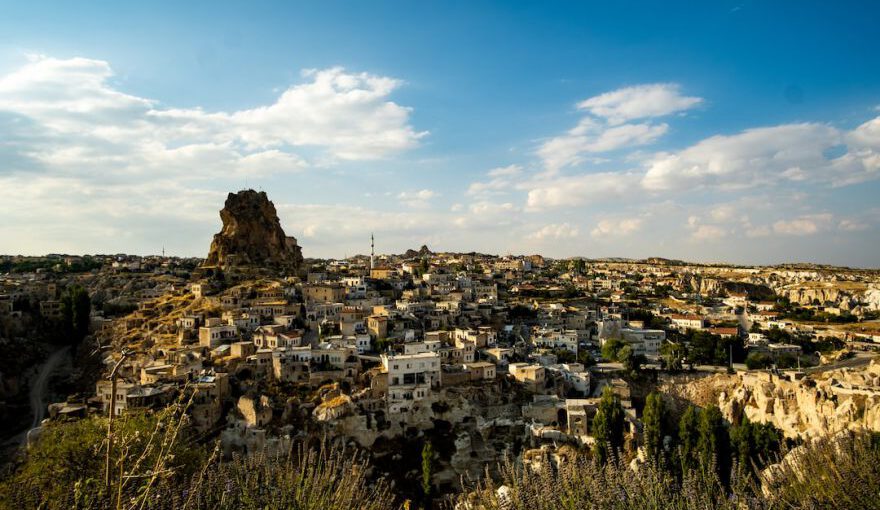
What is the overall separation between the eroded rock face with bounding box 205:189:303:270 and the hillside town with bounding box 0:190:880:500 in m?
0.19

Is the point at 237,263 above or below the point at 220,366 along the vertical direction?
above

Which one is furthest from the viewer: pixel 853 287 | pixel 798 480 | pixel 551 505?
pixel 853 287

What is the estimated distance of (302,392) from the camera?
29.3m

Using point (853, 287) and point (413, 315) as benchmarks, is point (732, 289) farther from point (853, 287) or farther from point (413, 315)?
point (413, 315)

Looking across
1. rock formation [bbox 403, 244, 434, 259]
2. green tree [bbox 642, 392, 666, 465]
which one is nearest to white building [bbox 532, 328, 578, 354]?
green tree [bbox 642, 392, 666, 465]

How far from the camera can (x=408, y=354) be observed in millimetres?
31516

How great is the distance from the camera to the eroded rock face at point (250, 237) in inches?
2244

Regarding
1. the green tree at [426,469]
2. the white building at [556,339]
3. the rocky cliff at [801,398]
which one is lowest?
the green tree at [426,469]

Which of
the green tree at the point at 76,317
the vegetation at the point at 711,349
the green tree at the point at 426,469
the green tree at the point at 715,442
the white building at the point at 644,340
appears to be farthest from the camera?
the green tree at the point at 76,317

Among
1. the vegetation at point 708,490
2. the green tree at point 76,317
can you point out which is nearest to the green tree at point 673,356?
the vegetation at point 708,490

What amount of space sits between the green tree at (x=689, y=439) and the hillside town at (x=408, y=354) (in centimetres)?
214

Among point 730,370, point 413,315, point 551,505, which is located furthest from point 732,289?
point 551,505

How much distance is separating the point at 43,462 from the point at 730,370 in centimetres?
3467

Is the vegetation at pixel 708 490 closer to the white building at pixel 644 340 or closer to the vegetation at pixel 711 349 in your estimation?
the vegetation at pixel 711 349
